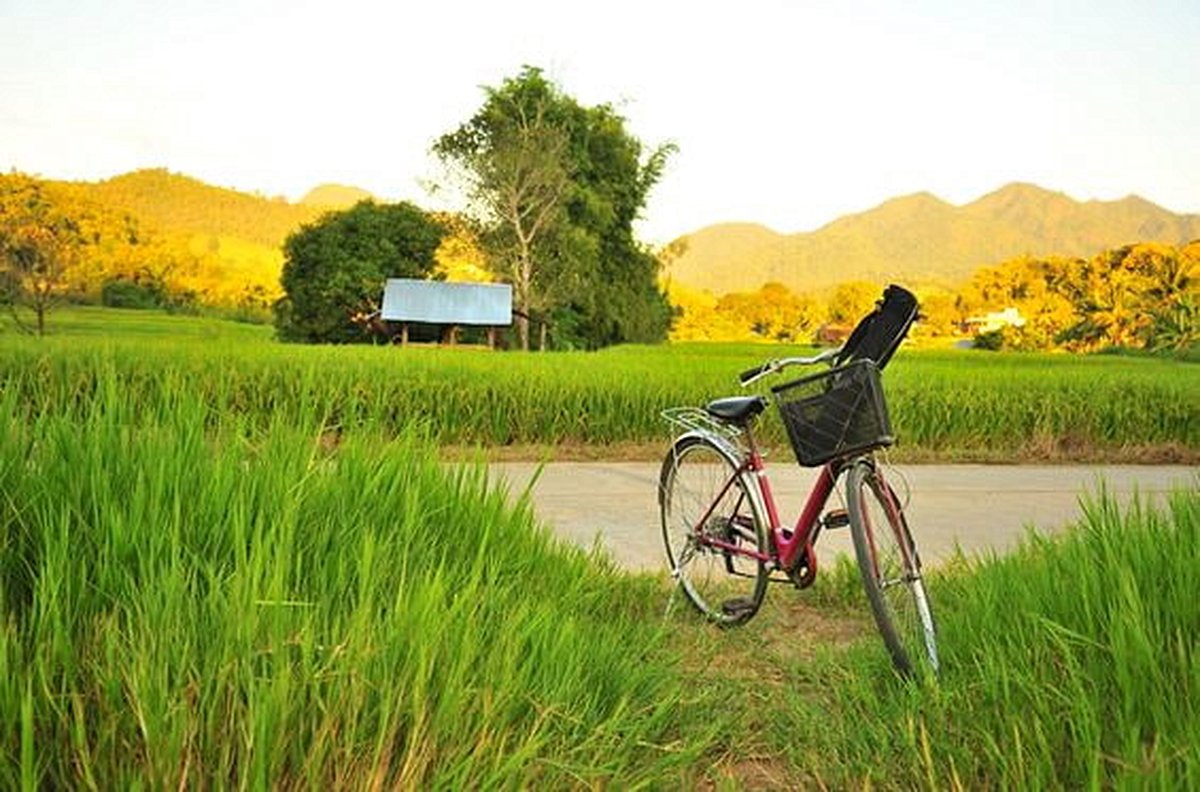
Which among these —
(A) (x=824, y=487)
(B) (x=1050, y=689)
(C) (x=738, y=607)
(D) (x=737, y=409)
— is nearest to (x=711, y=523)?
(C) (x=738, y=607)

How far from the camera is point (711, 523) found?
4605mm

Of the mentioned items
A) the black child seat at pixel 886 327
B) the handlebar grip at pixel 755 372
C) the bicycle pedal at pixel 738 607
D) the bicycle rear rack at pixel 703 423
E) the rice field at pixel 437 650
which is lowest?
the bicycle pedal at pixel 738 607

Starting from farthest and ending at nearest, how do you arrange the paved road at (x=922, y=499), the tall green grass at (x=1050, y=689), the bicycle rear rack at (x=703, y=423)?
1. the paved road at (x=922, y=499)
2. the bicycle rear rack at (x=703, y=423)
3. the tall green grass at (x=1050, y=689)

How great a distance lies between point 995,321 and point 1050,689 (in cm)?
3150

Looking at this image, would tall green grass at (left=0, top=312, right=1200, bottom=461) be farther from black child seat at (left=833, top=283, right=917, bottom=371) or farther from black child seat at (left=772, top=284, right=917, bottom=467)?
black child seat at (left=833, top=283, right=917, bottom=371)

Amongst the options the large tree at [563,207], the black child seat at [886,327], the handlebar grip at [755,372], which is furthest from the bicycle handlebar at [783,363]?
the large tree at [563,207]

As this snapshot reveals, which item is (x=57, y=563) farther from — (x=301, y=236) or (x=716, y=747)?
(x=301, y=236)

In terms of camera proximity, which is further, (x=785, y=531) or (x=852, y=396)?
(x=785, y=531)

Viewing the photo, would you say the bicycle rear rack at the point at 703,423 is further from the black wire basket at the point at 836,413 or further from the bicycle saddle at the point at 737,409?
the black wire basket at the point at 836,413

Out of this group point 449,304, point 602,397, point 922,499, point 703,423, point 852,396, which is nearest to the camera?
point 852,396

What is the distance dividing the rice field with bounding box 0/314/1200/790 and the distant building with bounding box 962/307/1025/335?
29153 mm

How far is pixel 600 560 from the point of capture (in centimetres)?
480

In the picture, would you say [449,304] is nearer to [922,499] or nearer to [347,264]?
[347,264]

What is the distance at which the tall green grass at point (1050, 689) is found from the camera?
2.38 meters
